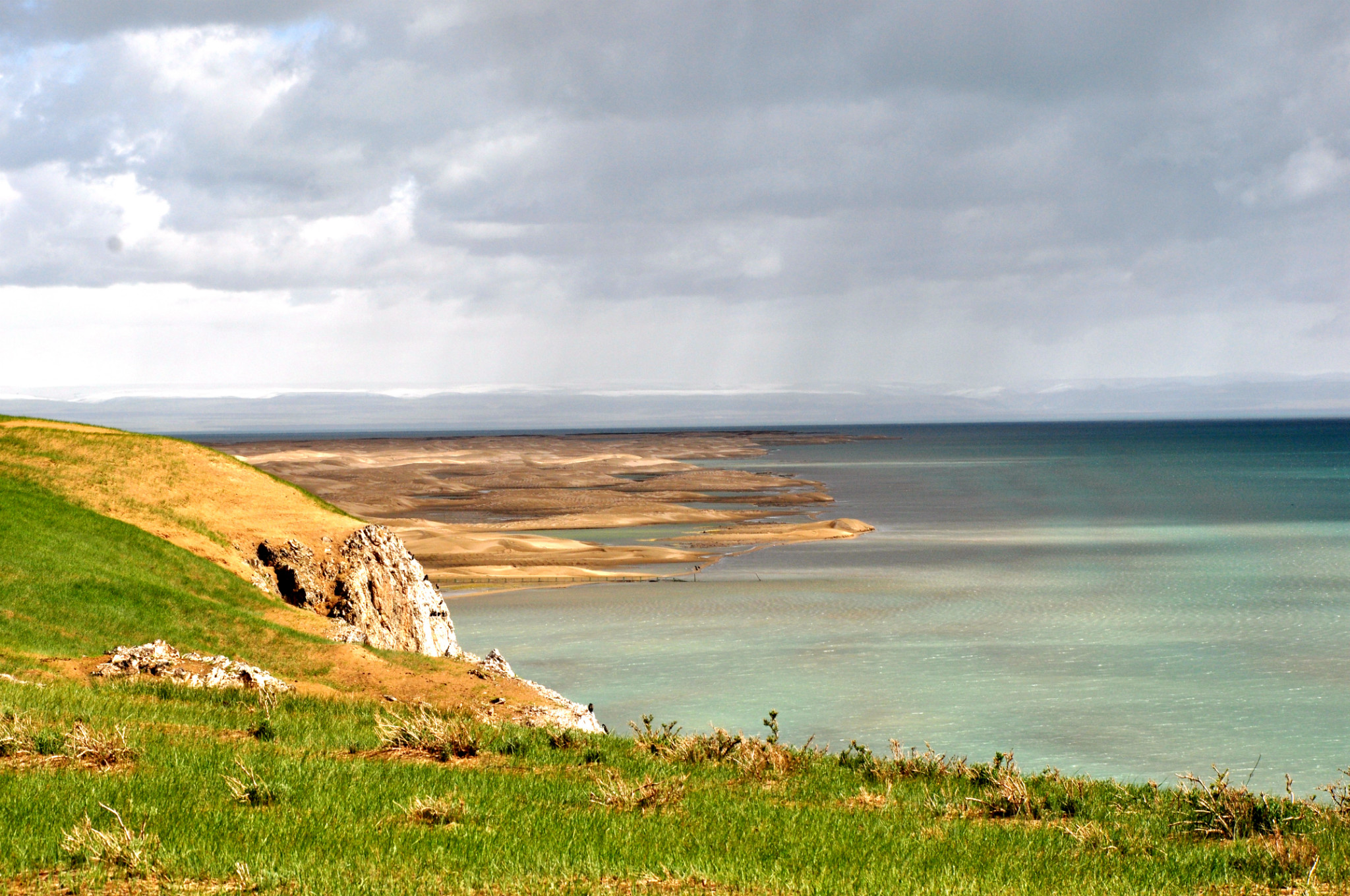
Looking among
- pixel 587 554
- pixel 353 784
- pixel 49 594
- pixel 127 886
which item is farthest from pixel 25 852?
pixel 587 554

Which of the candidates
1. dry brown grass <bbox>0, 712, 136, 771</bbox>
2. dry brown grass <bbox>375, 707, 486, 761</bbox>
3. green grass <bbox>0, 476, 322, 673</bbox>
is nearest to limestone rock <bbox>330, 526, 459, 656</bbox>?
green grass <bbox>0, 476, 322, 673</bbox>

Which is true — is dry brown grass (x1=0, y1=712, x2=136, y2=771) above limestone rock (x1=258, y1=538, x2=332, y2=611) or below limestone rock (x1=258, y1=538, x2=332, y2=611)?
above

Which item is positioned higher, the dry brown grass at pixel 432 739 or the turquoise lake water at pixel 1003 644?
the dry brown grass at pixel 432 739

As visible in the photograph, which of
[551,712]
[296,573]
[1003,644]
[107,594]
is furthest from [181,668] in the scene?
[1003,644]

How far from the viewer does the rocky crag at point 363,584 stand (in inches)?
1146

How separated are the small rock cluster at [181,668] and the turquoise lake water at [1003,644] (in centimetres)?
980

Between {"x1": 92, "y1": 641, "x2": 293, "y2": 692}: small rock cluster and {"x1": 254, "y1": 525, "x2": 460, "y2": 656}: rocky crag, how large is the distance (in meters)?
8.45

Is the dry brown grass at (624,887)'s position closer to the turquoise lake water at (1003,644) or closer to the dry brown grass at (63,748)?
the dry brown grass at (63,748)

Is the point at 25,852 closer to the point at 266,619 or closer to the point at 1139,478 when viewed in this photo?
the point at 266,619

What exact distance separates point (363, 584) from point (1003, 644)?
2020 cm

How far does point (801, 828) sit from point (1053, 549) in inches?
2187

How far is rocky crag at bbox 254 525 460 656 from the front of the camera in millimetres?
29109

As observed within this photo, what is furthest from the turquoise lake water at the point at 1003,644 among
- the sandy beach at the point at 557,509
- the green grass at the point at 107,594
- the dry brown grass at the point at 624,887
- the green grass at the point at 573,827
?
the dry brown grass at the point at 624,887

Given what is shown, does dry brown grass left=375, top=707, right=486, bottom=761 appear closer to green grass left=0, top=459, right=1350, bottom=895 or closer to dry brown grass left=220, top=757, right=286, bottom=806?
green grass left=0, top=459, right=1350, bottom=895
